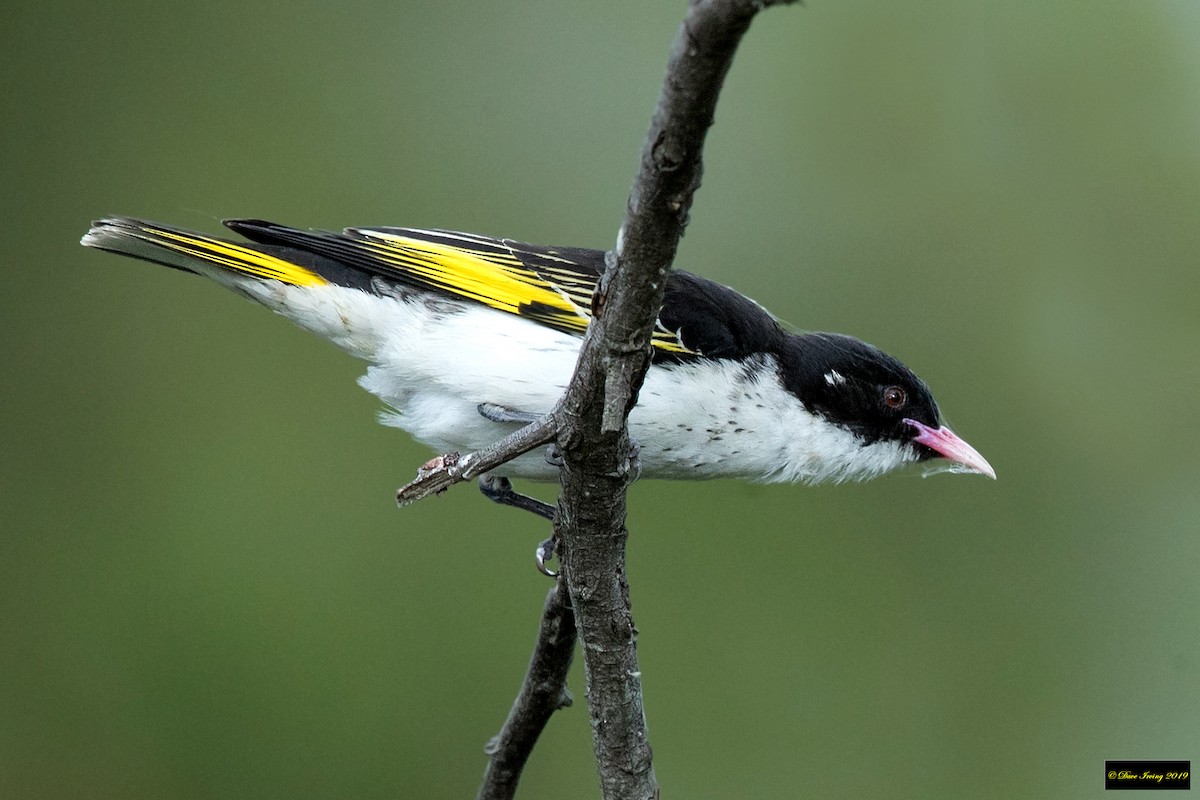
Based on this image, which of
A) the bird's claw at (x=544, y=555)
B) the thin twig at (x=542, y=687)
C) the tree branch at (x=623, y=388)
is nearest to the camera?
the tree branch at (x=623, y=388)

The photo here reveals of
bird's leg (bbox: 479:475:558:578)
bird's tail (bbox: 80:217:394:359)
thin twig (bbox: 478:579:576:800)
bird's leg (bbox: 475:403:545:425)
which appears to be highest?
bird's tail (bbox: 80:217:394:359)

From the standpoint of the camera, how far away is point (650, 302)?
7.21ft

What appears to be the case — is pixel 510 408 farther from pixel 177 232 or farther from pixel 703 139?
pixel 703 139

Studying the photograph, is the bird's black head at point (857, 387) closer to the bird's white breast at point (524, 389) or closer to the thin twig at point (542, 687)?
the bird's white breast at point (524, 389)

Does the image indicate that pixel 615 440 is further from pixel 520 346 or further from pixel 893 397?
pixel 893 397

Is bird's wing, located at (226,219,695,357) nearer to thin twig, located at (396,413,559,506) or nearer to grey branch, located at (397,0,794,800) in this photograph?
grey branch, located at (397,0,794,800)

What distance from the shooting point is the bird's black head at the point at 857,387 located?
392cm

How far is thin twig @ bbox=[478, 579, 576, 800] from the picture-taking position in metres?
3.28

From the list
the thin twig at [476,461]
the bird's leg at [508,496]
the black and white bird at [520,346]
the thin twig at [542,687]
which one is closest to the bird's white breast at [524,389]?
the black and white bird at [520,346]

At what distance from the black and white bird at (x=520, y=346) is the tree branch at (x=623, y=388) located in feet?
2.39

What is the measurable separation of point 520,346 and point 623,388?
4.27ft

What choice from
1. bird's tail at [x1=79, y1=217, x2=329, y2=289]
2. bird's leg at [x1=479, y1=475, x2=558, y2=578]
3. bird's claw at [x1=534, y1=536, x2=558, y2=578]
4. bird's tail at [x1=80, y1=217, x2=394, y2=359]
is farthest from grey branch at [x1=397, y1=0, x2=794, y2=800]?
bird's tail at [x1=79, y1=217, x2=329, y2=289]

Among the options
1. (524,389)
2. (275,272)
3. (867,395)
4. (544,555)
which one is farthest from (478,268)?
(867,395)

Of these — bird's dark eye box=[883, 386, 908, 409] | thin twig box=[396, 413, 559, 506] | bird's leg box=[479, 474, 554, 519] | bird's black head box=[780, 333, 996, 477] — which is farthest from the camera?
bird's leg box=[479, 474, 554, 519]
